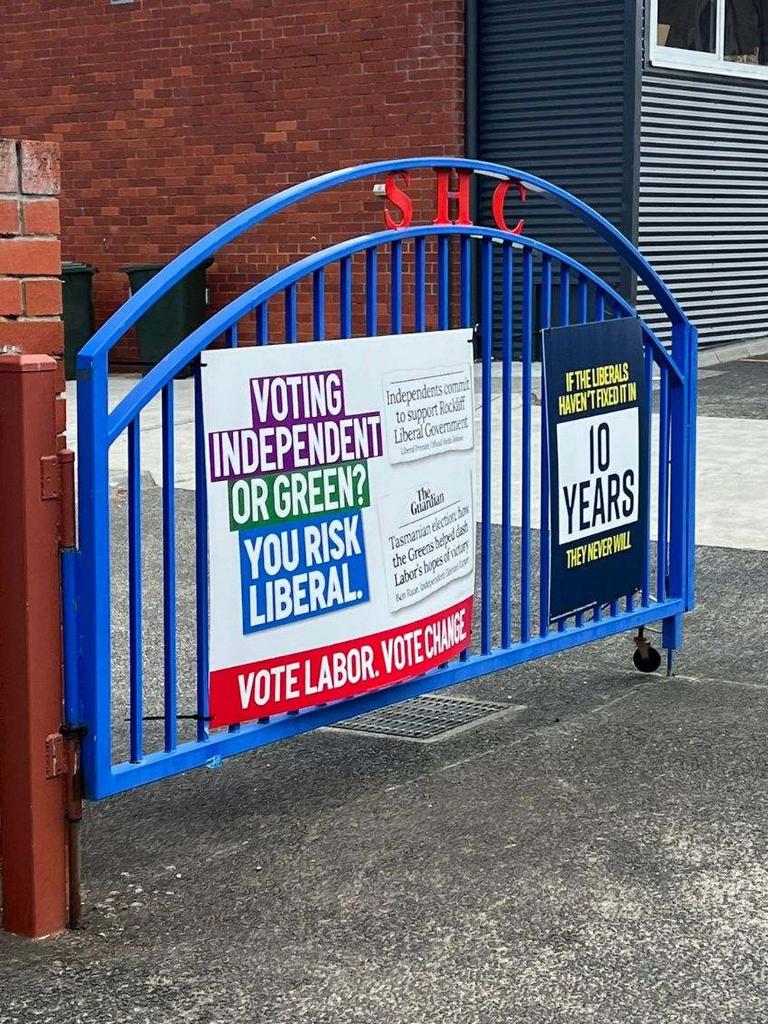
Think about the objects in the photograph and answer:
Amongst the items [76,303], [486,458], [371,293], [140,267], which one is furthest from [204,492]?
[76,303]

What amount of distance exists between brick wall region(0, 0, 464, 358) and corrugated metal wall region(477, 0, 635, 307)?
1.26 ft

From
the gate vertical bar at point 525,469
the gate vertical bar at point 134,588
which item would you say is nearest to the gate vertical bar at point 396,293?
the gate vertical bar at point 525,469

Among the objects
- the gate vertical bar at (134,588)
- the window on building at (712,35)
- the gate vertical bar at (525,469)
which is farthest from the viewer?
the window on building at (712,35)

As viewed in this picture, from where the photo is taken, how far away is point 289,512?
13.8 feet

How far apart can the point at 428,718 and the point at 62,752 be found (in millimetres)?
1983

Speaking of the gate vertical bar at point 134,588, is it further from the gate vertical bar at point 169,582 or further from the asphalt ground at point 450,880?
the asphalt ground at point 450,880

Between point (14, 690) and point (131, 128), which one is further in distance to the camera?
point (131, 128)

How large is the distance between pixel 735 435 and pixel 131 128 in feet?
28.3

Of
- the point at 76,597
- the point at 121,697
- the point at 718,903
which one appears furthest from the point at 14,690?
the point at 121,697

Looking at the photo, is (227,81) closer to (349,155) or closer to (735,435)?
(349,155)

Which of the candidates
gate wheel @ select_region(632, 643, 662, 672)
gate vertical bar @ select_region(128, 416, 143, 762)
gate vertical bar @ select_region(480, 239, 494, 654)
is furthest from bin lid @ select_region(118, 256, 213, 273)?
gate vertical bar @ select_region(128, 416, 143, 762)

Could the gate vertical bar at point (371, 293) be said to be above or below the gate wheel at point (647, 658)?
above

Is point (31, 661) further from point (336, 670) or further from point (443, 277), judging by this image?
point (443, 277)

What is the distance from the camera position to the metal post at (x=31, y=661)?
368 centimetres
